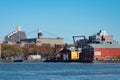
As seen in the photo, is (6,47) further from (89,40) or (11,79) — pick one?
(11,79)

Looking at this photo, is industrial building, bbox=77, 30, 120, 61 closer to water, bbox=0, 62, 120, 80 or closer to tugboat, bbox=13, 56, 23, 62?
tugboat, bbox=13, 56, 23, 62

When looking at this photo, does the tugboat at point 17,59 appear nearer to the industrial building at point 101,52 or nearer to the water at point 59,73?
the industrial building at point 101,52

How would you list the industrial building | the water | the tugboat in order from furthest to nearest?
1. the tugboat
2. the industrial building
3. the water

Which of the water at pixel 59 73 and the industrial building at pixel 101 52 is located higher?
the industrial building at pixel 101 52

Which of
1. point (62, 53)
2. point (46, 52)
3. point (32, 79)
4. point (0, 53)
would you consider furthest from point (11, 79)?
point (46, 52)

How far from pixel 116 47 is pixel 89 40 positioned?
29.7 m

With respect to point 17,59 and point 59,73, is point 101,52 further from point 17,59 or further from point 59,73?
point 59,73

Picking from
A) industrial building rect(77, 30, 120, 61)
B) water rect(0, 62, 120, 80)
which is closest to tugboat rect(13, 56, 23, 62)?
industrial building rect(77, 30, 120, 61)

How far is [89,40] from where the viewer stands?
171125 millimetres

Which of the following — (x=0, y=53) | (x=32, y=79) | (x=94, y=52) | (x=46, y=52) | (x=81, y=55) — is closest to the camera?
(x=32, y=79)

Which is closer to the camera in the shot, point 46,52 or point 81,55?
point 81,55

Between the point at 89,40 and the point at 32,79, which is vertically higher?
the point at 89,40

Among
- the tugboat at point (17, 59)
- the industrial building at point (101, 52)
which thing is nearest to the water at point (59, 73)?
the industrial building at point (101, 52)

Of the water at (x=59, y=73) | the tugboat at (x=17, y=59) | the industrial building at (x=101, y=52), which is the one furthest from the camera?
the tugboat at (x=17, y=59)
